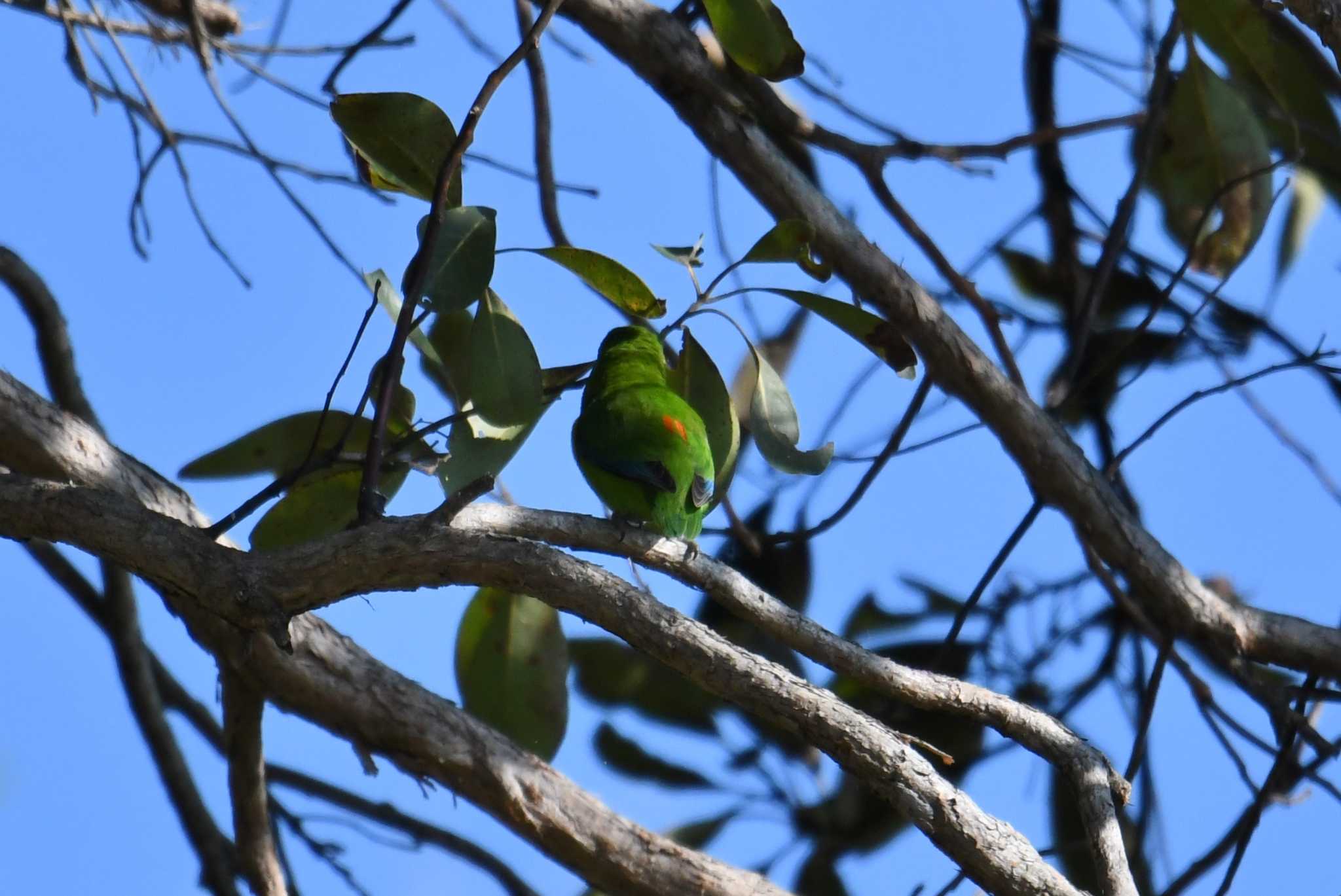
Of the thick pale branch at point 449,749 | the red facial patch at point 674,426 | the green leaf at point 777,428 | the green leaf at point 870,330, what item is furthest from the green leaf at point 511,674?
the green leaf at point 870,330

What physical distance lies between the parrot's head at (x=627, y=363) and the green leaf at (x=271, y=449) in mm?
703

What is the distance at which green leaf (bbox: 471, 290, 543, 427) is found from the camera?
8.65 ft

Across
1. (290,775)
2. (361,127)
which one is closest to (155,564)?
(361,127)

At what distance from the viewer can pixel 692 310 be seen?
301cm

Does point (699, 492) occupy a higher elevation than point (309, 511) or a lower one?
higher

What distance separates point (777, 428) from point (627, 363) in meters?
0.71

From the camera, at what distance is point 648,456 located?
3.07m

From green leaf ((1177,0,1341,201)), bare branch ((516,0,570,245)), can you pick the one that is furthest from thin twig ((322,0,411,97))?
green leaf ((1177,0,1341,201))

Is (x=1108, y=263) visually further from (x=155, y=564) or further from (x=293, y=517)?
(x=155, y=564)

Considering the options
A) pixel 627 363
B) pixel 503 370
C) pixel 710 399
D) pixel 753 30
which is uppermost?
pixel 753 30

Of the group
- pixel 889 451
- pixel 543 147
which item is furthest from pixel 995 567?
pixel 543 147

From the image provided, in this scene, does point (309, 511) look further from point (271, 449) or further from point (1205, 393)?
point (1205, 393)

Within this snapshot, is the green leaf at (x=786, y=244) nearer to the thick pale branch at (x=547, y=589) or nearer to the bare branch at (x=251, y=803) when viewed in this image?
the thick pale branch at (x=547, y=589)

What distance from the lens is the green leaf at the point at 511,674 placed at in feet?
11.5
